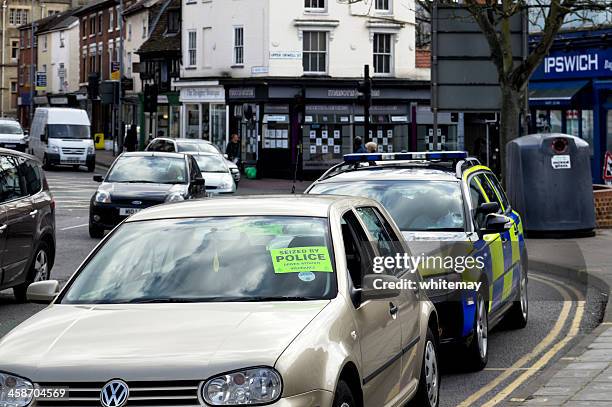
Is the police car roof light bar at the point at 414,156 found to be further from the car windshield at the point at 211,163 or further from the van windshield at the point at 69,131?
the van windshield at the point at 69,131

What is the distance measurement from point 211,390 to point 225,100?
50.8 meters

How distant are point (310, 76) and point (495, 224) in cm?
4300

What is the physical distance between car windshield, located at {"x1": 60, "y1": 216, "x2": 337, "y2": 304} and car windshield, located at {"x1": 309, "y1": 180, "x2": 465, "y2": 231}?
13.1 feet

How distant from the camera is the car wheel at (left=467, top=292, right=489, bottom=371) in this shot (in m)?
10.1

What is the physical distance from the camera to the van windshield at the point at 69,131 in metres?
54.0

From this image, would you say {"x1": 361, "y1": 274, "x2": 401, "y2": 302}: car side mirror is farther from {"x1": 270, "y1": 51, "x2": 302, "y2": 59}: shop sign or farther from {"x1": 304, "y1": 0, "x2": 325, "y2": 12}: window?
{"x1": 304, "y1": 0, "x2": 325, "y2": 12}: window

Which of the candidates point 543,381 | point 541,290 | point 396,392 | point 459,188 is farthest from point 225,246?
point 541,290

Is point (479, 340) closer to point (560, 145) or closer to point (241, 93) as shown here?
point (560, 145)

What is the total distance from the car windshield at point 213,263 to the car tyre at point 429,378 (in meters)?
1.43

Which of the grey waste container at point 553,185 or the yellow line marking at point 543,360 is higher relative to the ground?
the grey waste container at point 553,185

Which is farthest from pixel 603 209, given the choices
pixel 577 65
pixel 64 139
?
pixel 64 139

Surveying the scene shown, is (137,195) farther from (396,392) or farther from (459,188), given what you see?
(396,392)

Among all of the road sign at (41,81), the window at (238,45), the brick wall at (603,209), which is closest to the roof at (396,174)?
the brick wall at (603,209)

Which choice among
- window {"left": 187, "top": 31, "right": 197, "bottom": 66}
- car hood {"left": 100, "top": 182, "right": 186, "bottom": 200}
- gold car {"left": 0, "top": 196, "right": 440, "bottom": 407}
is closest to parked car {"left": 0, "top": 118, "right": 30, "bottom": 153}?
window {"left": 187, "top": 31, "right": 197, "bottom": 66}
